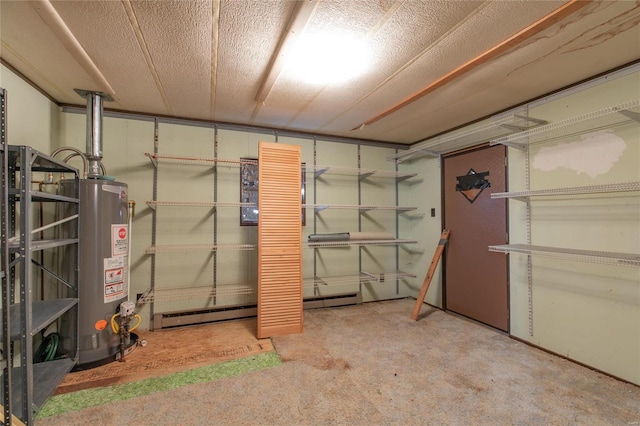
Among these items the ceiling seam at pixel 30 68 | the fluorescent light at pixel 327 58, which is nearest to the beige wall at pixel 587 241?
the fluorescent light at pixel 327 58

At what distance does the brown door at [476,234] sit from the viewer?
119 inches

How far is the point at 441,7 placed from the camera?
4.92 feet

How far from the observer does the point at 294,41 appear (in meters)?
1.78

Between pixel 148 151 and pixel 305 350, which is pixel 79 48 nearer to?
pixel 148 151

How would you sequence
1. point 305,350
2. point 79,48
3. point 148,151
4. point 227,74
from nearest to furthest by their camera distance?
point 79,48, point 227,74, point 305,350, point 148,151

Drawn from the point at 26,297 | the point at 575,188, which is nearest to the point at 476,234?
the point at 575,188

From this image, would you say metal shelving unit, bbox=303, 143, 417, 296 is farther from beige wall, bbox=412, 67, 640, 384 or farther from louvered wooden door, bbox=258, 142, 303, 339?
beige wall, bbox=412, 67, 640, 384

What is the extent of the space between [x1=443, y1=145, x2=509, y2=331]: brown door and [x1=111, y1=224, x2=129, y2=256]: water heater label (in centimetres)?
364

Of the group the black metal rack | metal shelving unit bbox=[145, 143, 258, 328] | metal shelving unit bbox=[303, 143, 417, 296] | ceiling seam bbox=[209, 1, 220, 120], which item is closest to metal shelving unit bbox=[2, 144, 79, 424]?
the black metal rack

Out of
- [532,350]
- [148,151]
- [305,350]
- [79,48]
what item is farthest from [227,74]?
[532,350]

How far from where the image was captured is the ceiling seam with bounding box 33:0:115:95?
150 centimetres

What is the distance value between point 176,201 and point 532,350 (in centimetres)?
386

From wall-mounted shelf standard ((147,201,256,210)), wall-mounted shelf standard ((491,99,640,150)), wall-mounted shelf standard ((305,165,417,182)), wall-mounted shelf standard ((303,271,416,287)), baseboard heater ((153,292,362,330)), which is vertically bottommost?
baseboard heater ((153,292,362,330))

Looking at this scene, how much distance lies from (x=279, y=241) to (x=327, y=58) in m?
1.76
